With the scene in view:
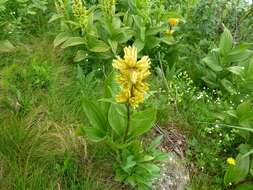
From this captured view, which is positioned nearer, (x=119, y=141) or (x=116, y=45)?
(x=119, y=141)

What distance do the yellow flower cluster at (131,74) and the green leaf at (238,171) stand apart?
1.05 m

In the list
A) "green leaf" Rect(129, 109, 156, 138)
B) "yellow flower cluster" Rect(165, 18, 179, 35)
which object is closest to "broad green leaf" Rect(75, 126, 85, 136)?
"green leaf" Rect(129, 109, 156, 138)

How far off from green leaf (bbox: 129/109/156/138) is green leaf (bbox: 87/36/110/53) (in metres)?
1.00

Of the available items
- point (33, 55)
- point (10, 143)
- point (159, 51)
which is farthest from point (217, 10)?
point (10, 143)

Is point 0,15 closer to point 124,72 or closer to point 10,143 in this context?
point 10,143

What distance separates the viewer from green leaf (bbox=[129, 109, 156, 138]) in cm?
290

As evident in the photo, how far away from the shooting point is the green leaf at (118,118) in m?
2.84

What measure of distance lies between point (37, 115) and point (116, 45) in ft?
3.15

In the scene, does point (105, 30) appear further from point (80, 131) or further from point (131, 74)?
point (131, 74)

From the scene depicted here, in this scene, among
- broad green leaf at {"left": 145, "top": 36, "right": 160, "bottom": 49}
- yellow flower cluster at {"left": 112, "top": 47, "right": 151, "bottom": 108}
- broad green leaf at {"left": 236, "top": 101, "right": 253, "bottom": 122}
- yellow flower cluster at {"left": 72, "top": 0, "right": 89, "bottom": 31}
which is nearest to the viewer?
yellow flower cluster at {"left": 112, "top": 47, "right": 151, "bottom": 108}

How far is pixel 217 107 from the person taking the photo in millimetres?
3672

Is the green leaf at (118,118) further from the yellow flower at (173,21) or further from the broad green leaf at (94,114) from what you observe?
the yellow flower at (173,21)

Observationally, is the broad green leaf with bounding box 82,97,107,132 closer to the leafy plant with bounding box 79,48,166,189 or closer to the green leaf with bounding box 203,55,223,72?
the leafy plant with bounding box 79,48,166,189

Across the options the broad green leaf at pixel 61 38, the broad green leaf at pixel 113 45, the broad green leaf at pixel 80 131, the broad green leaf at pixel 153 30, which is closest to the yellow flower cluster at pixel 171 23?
the broad green leaf at pixel 153 30
